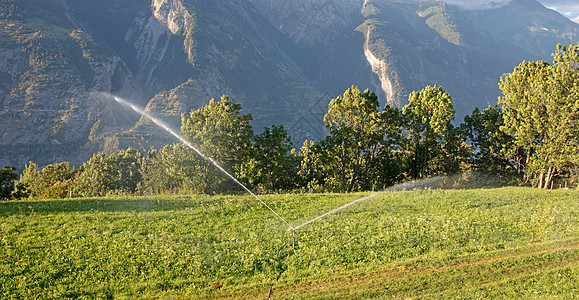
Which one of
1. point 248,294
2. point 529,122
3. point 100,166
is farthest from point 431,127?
point 100,166

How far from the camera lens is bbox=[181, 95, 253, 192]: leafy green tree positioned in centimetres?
4891

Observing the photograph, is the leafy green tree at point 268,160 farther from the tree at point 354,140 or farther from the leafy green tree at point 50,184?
the leafy green tree at point 50,184

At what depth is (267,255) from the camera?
1916 centimetres

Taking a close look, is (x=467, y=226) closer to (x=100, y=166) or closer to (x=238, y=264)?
(x=238, y=264)

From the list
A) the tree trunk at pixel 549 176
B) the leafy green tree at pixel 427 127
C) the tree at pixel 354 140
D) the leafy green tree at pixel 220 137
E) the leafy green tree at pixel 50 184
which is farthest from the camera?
the leafy green tree at pixel 50 184

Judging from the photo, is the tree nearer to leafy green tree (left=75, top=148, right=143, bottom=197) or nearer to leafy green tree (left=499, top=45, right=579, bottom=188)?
leafy green tree (left=499, top=45, right=579, bottom=188)

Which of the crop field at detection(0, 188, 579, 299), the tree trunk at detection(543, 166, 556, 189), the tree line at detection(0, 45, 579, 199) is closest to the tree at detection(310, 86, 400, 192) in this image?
the tree line at detection(0, 45, 579, 199)

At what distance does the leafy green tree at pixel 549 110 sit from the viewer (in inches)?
1348

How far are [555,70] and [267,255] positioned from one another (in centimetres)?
3431

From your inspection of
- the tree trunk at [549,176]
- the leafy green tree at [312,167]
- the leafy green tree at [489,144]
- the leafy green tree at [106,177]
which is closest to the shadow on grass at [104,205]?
the leafy green tree at [312,167]

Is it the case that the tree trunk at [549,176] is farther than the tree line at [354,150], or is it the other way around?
the tree line at [354,150]

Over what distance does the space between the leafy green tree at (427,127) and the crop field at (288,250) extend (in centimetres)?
2158

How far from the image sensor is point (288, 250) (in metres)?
19.8

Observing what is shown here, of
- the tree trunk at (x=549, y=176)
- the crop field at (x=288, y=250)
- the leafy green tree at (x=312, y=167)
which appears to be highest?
the leafy green tree at (x=312, y=167)
